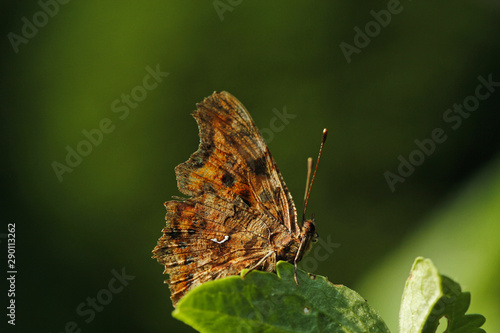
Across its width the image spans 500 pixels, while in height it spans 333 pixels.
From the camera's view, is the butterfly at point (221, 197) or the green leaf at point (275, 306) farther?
the butterfly at point (221, 197)

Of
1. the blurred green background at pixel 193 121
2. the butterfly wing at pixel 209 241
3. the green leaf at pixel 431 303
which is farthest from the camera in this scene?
the blurred green background at pixel 193 121

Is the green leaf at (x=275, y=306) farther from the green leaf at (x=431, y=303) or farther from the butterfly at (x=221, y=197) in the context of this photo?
the butterfly at (x=221, y=197)

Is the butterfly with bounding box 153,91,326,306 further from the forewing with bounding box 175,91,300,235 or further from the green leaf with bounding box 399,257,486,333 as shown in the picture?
the green leaf with bounding box 399,257,486,333

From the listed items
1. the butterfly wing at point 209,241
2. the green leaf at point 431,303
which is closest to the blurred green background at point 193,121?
the butterfly wing at point 209,241

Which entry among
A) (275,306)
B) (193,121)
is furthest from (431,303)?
(193,121)

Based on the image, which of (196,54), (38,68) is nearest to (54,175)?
(38,68)

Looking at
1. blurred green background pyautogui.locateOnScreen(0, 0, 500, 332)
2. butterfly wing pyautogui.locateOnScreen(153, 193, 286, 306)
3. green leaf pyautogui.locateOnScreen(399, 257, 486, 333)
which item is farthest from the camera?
blurred green background pyautogui.locateOnScreen(0, 0, 500, 332)

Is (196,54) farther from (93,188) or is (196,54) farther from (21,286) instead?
(21,286)

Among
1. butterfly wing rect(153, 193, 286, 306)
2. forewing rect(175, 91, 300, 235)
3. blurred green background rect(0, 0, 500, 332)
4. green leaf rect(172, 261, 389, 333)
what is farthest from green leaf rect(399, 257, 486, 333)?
blurred green background rect(0, 0, 500, 332)
